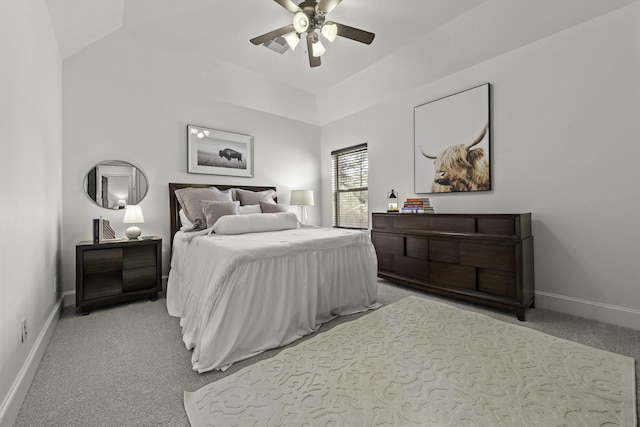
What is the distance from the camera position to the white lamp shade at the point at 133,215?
3.02 m

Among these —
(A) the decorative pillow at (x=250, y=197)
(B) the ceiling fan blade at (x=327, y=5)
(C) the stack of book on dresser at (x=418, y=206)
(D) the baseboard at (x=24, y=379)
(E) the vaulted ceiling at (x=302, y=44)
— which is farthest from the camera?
(A) the decorative pillow at (x=250, y=197)

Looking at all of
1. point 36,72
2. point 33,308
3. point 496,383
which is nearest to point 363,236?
point 496,383

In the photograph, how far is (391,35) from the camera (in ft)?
10.4

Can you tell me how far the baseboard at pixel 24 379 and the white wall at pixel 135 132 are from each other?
110cm

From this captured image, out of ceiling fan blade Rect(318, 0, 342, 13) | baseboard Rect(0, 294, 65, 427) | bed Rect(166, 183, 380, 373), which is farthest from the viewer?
ceiling fan blade Rect(318, 0, 342, 13)

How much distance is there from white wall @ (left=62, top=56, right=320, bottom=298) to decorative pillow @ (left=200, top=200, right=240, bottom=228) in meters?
0.76

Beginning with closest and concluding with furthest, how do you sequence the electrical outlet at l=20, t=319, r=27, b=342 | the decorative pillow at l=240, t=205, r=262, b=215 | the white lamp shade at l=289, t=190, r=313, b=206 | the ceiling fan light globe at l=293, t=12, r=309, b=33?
the electrical outlet at l=20, t=319, r=27, b=342 < the ceiling fan light globe at l=293, t=12, r=309, b=33 < the decorative pillow at l=240, t=205, r=262, b=215 < the white lamp shade at l=289, t=190, r=313, b=206

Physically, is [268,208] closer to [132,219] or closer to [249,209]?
[249,209]

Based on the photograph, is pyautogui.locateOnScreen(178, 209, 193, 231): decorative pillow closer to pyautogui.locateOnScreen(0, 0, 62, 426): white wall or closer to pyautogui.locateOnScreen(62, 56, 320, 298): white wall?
pyautogui.locateOnScreen(62, 56, 320, 298): white wall

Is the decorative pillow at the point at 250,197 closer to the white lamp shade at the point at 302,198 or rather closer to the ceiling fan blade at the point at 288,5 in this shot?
the white lamp shade at the point at 302,198

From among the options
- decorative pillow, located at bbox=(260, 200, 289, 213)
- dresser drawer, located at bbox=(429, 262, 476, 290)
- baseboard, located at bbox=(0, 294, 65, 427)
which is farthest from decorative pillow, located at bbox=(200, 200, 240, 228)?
dresser drawer, located at bbox=(429, 262, 476, 290)

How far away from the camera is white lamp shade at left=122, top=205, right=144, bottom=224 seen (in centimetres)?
302

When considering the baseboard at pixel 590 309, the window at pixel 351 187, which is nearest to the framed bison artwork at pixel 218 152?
the window at pixel 351 187

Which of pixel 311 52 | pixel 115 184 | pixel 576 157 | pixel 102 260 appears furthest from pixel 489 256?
pixel 115 184
